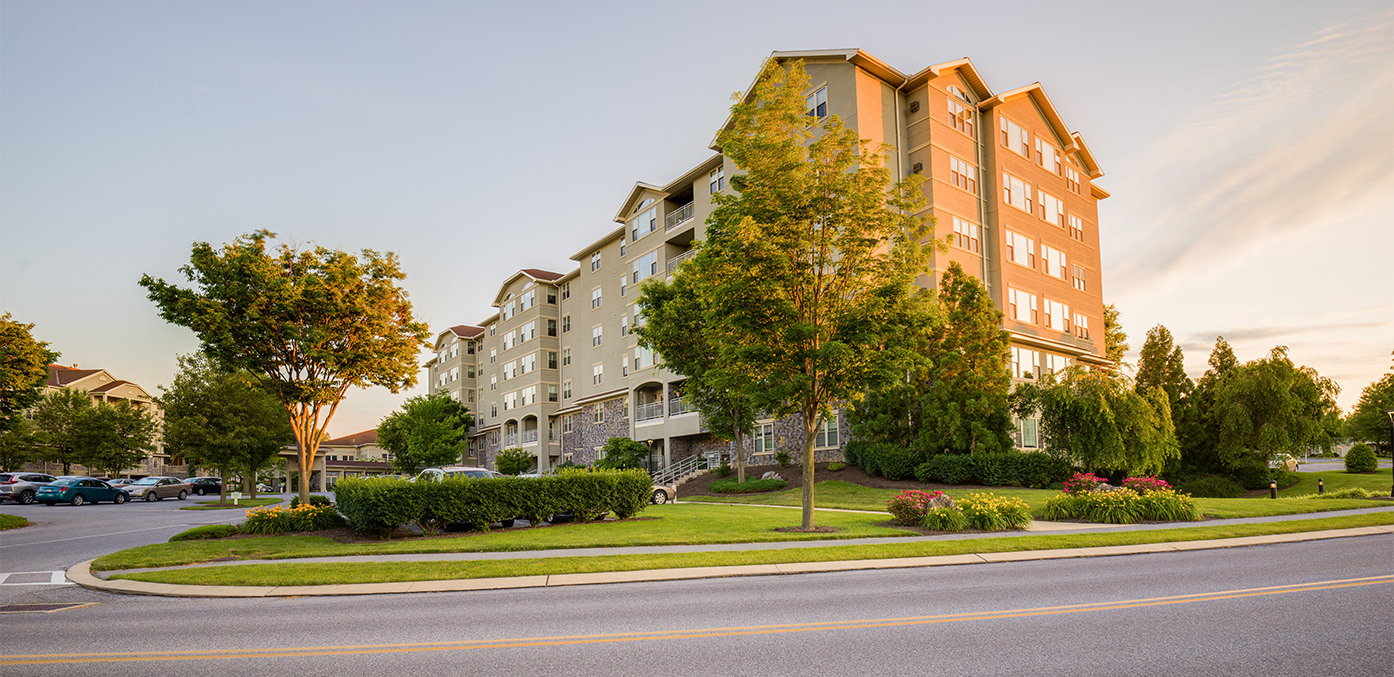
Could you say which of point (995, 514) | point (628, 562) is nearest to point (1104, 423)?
point (995, 514)

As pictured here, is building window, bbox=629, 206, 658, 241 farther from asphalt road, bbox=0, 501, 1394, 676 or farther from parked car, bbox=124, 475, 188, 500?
asphalt road, bbox=0, 501, 1394, 676

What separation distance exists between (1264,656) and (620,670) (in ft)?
18.3

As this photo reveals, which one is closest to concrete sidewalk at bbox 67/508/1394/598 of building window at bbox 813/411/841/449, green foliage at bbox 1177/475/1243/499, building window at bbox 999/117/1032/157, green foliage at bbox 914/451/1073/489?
green foliage at bbox 914/451/1073/489

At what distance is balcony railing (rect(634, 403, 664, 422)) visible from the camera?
4616 centimetres

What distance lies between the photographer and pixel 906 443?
32.2 m

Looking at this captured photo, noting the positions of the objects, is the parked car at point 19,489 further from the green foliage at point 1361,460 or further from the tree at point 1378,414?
the tree at point 1378,414

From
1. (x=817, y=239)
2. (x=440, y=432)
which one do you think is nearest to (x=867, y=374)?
(x=817, y=239)

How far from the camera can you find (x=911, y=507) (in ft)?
61.7

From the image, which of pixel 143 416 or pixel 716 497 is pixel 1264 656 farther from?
pixel 143 416

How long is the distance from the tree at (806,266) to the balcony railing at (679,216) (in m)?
25.4

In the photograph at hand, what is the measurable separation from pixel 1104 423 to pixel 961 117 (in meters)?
16.7

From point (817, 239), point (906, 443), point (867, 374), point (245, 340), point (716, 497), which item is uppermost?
point (817, 239)

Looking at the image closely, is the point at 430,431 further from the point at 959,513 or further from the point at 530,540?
the point at 959,513

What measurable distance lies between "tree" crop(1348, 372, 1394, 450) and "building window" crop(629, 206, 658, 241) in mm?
58033
